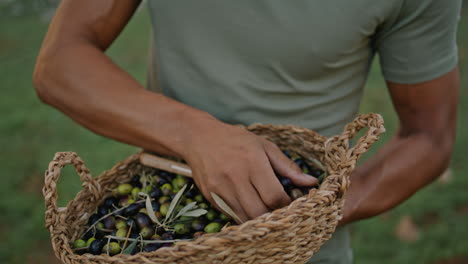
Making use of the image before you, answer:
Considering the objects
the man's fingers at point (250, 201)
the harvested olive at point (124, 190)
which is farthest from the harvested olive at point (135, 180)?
the man's fingers at point (250, 201)

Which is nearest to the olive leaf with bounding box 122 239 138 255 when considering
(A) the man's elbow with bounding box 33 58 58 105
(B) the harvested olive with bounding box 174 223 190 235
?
(B) the harvested olive with bounding box 174 223 190 235

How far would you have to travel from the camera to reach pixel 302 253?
1.25m

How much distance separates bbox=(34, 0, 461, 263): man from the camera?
1.35 metres

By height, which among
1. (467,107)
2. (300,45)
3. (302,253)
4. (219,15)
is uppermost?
(219,15)

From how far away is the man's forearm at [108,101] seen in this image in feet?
4.56

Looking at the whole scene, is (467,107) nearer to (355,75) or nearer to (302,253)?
(355,75)

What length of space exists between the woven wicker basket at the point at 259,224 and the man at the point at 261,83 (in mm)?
116

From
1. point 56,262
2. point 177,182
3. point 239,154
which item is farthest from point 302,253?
point 56,262

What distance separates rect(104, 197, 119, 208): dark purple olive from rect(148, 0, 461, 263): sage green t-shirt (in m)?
0.46

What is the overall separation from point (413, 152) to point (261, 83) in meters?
0.59

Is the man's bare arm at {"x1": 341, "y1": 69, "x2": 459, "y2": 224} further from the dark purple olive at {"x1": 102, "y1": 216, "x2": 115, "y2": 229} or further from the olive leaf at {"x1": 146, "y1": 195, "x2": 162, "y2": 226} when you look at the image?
the dark purple olive at {"x1": 102, "y1": 216, "x2": 115, "y2": 229}

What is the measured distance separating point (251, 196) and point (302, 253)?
20 cm

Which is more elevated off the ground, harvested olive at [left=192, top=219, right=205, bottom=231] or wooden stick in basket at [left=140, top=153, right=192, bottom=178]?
wooden stick in basket at [left=140, top=153, right=192, bottom=178]

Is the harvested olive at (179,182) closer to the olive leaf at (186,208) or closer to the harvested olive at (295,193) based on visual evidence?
the olive leaf at (186,208)
